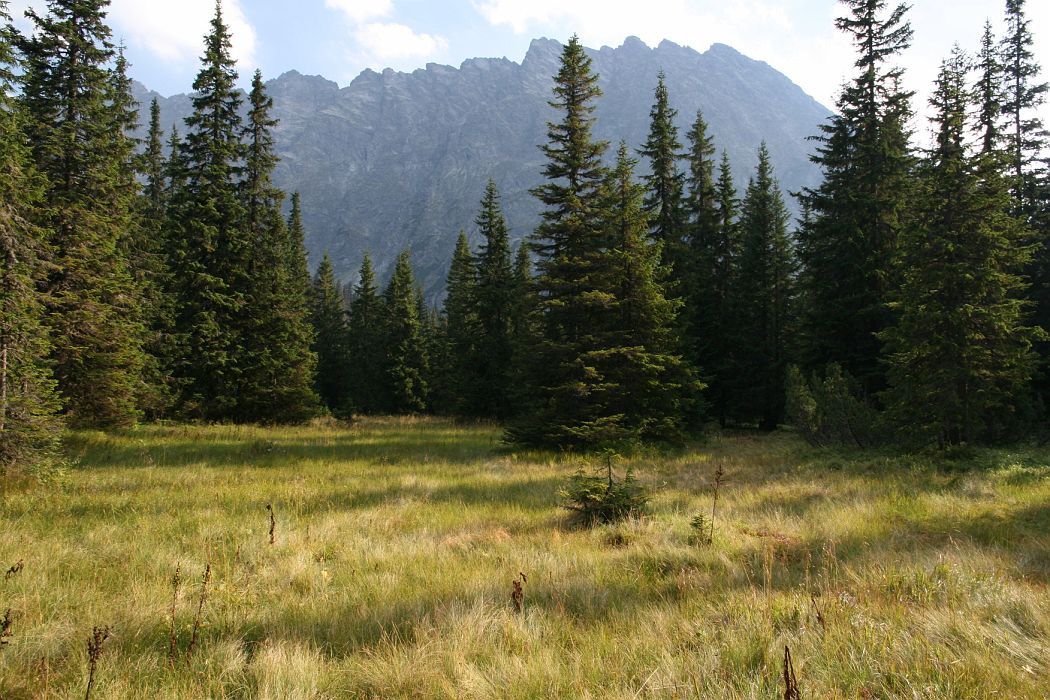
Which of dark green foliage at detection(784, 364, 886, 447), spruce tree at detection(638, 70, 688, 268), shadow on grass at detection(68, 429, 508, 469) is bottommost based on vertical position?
shadow on grass at detection(68, 429, 508, 469)

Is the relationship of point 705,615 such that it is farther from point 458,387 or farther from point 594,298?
point 458,387

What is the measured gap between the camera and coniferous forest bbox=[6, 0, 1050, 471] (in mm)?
11938

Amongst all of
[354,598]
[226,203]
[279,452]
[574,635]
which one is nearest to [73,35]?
[226,203]

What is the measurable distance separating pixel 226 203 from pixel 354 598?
22562mm

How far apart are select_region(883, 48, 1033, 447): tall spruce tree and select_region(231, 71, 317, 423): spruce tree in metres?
23.2

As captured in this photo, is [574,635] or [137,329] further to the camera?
[137,329]

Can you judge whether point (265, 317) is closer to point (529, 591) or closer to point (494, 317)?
point (494, 317)

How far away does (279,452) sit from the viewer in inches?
583

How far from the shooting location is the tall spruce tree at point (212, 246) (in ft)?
68.7

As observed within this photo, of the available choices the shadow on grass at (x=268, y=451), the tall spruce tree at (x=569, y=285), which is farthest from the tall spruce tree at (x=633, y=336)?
the shadow on grass at (x=268, y=451)

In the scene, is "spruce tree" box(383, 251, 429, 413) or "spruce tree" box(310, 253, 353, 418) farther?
"spruce tree" box(310, 253, 353, 418)

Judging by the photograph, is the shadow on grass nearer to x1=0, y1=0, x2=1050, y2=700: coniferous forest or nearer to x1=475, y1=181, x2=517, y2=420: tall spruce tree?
x1=0, y1=0, x2=1050, y2=700: coniferous forest

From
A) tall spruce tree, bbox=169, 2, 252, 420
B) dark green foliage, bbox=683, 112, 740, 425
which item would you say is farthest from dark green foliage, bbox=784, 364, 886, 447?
tall spruce tree, bbox=169, 2, 252, 420

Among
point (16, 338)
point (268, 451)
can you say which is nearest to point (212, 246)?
point (268, 451)
